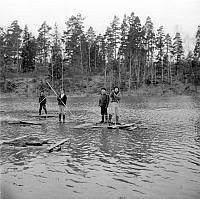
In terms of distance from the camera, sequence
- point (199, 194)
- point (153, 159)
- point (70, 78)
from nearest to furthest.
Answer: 1. point (199, 194)
2. point (153, 159)
3. point (70, 78)

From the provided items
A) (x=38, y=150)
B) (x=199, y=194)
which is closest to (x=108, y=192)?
(x=199, y=194)

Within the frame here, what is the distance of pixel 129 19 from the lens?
79688mm

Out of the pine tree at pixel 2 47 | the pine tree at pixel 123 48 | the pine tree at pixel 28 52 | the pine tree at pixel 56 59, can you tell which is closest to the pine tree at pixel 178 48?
the pine tree at pixel 123 48

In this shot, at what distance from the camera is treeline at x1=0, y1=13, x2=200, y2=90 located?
3009 inches

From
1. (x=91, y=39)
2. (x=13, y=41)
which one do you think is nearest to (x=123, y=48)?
(x=91, y=39)

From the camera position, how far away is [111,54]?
8244 cm

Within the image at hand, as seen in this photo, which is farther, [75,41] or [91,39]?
[91,39]

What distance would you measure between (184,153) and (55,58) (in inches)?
2659

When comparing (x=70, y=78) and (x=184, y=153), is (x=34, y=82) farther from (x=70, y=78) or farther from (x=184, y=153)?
(x=184, y=153)

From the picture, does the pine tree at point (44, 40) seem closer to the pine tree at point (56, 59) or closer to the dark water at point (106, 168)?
the pine tree at point (56, 59)

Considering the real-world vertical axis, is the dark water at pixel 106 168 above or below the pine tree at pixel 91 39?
below

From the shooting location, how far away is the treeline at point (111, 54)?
7644cm

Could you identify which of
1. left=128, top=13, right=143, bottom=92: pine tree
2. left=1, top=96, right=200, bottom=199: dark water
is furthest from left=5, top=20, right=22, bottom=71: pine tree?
left=1, top=96, right=200, bottom=199: dark water

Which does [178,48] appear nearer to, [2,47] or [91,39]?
[91,39]
